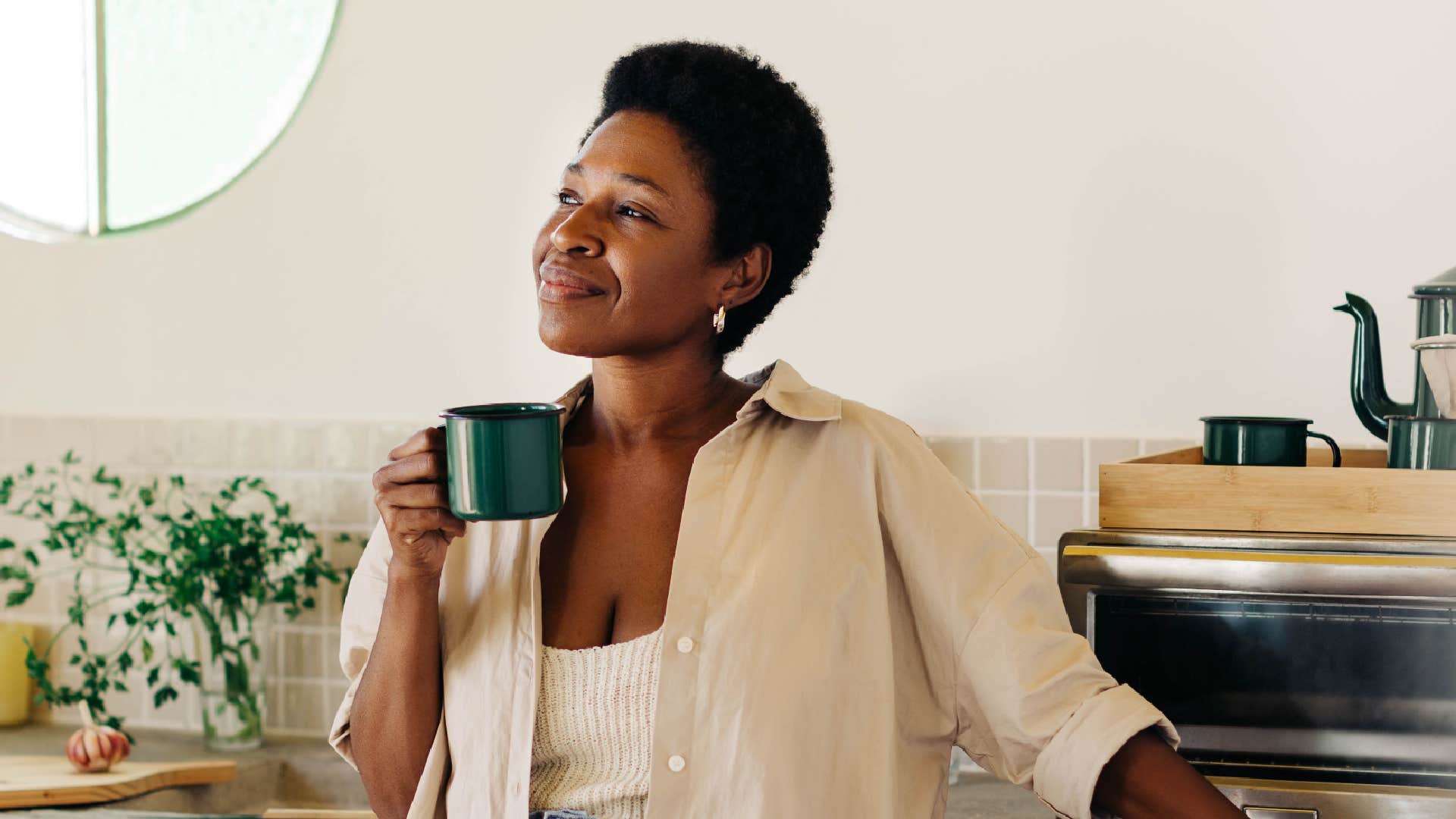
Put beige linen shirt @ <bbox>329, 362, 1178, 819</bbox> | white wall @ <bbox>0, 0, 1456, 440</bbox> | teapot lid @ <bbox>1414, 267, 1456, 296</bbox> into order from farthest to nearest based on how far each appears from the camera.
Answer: white wall @ <bbox>0, 0, 1456, 440</bbox> < teapot lid @ <bbox>1414, 267, 1456, 296</bbox> < beige linen shirt @ <bbox>329, 362, 1178, 819</bbox>

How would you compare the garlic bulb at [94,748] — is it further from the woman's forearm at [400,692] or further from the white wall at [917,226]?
the woman's forearm at [400,692]

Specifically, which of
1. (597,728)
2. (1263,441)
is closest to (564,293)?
(597,728)

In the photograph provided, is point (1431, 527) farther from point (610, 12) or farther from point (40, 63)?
point (40, 63)

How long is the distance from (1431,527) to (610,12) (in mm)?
1508

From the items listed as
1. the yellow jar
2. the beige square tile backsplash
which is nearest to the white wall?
the beige square tile backsplash

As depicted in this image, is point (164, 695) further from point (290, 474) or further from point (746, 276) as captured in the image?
point (746, 276)

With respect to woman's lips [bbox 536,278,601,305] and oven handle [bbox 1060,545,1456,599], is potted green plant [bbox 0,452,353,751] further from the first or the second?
oven handle [bbox 1060,545,1456,599]

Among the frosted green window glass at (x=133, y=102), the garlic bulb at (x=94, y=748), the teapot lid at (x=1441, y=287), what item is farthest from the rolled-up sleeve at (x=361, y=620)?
the frosted green window glass at (x=133, y=102)

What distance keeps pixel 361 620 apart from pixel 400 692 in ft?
0.37

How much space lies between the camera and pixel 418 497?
115 centimetres

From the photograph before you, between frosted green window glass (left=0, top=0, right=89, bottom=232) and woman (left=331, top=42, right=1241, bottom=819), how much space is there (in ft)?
5.39

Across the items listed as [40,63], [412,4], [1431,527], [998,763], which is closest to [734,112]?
[998,763]

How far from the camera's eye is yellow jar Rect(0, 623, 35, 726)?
7.92ft

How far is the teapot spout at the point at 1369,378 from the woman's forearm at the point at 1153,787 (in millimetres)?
647
